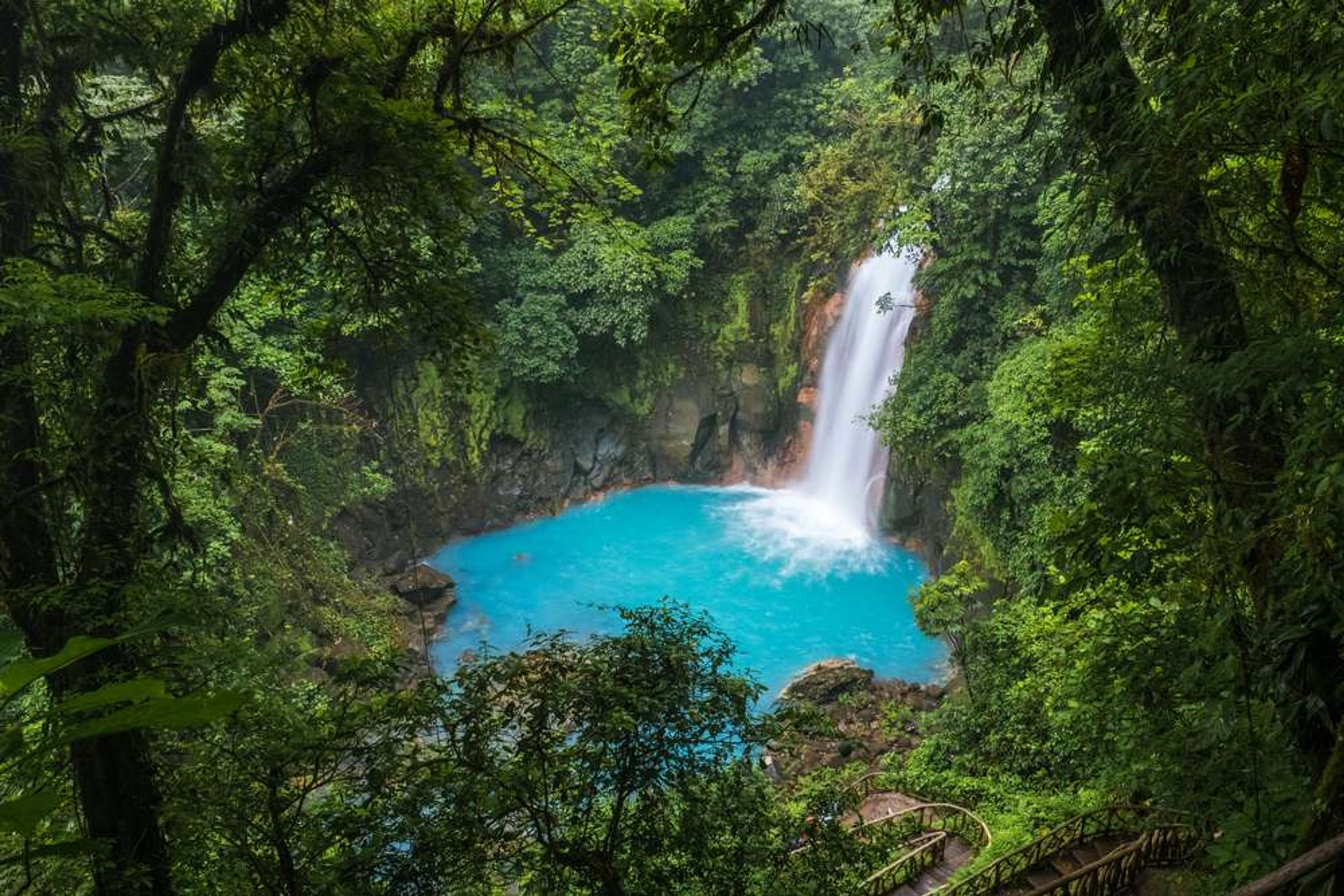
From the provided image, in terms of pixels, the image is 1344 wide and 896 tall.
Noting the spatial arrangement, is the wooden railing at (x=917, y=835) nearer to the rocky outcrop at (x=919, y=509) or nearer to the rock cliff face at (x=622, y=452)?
the rocky outcrop at (x=919, y=509)

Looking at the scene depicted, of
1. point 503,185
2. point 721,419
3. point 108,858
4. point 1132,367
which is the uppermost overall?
point 721,419

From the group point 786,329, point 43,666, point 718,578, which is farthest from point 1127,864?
point 786,329

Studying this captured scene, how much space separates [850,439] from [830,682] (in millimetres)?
6873

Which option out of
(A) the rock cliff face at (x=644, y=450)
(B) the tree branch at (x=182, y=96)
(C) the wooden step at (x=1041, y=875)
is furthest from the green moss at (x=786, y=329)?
(B) the tree branch at (x=182, y=96)

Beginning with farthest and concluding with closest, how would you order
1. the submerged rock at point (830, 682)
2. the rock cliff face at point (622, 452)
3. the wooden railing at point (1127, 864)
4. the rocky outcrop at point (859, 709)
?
1. the rock cliff face at point (622, 452)
2. the submerged rock at point (830, 682)
3. the rocky outcrop at point (859, 709)
4. the wooden railing at point (1127, 864)

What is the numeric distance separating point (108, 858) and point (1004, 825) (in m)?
7.37

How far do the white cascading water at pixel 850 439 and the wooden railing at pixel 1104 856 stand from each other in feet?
29.3

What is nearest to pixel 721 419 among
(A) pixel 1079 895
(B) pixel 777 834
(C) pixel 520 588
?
(C) pixel 520 588

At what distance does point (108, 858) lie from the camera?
2912 mm

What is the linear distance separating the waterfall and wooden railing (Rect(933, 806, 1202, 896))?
28.9ft

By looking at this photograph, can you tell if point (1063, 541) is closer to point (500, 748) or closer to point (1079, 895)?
point (500, 748)

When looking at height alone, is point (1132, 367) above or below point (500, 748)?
above

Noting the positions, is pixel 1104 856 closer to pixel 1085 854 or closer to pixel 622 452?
pixel 1085 854

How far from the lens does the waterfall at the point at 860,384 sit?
50.1 feet
